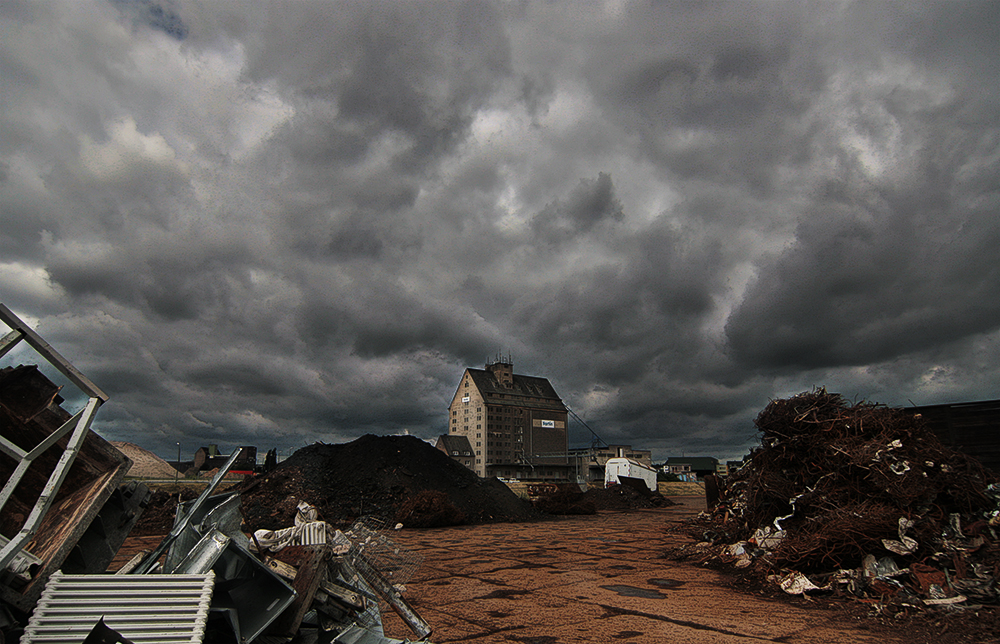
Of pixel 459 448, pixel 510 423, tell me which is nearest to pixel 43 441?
pixel 459 448

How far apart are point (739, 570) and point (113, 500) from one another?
9140mm

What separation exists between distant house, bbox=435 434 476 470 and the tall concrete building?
1.14m

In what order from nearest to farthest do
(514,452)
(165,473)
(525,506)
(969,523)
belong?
(969,523) → (525,506) → (165,473) → (514,452)

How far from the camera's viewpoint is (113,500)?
3926mm

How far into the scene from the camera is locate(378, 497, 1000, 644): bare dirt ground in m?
5.69

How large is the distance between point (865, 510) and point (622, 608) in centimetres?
388

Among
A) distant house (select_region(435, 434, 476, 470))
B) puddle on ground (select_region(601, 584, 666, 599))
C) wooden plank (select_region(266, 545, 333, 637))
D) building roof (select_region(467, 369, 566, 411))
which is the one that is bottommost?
puddle on ground (select_region(601, 584, 666, 599))

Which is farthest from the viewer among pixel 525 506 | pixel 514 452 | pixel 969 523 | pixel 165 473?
pixel 514 452

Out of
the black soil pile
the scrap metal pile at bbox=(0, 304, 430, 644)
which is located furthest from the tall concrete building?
the scrap metal pile at bbox=(0, 304, 430, 644)

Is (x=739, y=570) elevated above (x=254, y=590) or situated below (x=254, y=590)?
below

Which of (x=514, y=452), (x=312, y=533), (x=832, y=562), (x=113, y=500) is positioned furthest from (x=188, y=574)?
(x=514, y=452)

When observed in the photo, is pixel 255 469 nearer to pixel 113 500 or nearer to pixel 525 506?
pixel 525 506

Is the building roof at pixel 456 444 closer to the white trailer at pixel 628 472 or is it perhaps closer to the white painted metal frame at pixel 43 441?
the white trailer at pixel 628 472

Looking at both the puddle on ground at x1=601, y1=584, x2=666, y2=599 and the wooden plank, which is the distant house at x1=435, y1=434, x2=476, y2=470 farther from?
the wooden plank
